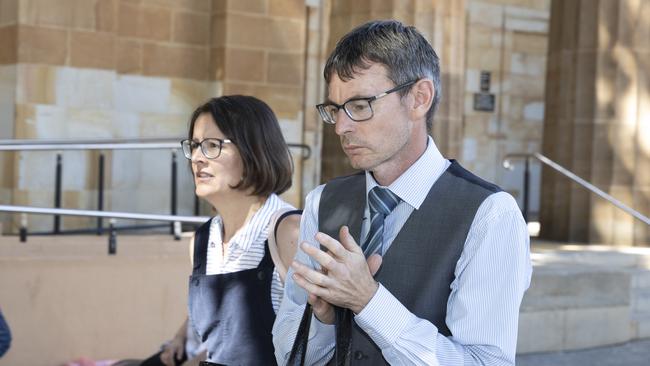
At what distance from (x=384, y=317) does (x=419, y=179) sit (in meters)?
0.37

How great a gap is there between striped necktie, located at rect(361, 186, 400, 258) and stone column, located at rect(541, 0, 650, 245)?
29.4ft

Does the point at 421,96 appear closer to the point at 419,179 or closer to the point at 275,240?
the point at 419,179

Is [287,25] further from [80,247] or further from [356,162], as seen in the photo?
[356,162]

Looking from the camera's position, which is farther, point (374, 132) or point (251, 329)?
point (251, 329)

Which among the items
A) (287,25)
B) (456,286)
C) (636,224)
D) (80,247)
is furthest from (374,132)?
(636,224)

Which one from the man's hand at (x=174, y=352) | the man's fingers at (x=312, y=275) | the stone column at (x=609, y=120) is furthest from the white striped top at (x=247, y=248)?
the stone column at (x=609, y=120)

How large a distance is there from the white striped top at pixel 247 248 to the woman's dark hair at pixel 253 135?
0.11m

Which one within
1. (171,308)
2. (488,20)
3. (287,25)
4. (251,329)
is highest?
(488,20)

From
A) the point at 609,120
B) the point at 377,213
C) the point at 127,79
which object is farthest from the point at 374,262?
the point at 609,120

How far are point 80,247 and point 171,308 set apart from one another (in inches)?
54.0

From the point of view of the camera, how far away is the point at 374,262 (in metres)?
1.98

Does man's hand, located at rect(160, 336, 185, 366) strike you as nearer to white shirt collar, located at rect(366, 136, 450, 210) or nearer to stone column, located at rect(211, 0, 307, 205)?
white shirt collar, located at rect(366, 136, 450, 210)

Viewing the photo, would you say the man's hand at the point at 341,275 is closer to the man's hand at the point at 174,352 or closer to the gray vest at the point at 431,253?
the gray vest at the point at 431,253

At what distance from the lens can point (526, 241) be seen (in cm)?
207
